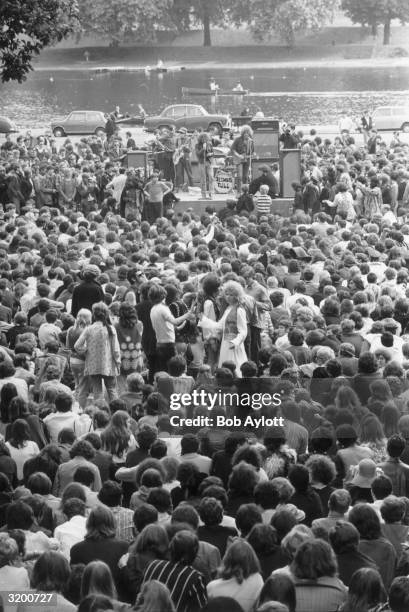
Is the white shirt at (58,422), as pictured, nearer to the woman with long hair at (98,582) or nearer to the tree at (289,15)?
the woman with long hair at (98,582)

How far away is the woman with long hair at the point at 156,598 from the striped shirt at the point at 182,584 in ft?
1.95

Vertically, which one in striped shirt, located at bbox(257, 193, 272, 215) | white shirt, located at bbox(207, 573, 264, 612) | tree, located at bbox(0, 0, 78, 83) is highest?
tree, located at bbox(0, 0, 78, 83)

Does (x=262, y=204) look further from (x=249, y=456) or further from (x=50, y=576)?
(x=50, y=576)

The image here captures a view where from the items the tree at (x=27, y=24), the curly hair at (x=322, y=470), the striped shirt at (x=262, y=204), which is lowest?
the striped shirt at (x=262, y=204)

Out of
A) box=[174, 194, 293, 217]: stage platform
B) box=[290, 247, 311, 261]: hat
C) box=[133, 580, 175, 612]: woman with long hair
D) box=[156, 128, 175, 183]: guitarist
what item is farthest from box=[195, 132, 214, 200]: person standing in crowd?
box=[133, 580, 175, 612]: woman with long hair

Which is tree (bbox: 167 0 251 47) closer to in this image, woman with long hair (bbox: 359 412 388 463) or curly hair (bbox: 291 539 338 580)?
woman with long hair (bbox: 359 412 388 463)

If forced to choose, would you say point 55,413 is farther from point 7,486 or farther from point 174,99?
point 174,99

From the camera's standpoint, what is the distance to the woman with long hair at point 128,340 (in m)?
14.2

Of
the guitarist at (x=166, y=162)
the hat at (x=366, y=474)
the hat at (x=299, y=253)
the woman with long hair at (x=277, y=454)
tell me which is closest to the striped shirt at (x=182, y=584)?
the hat at (x=366, y=474)

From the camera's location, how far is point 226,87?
80688 mm

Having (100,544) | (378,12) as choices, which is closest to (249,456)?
(100,544)

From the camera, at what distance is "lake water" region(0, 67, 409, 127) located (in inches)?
2603

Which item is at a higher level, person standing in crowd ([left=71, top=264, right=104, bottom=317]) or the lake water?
person standing in crowd ([left=71, top=264, right=104, bottom=317])

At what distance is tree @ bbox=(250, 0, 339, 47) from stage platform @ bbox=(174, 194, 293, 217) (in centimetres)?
6333
